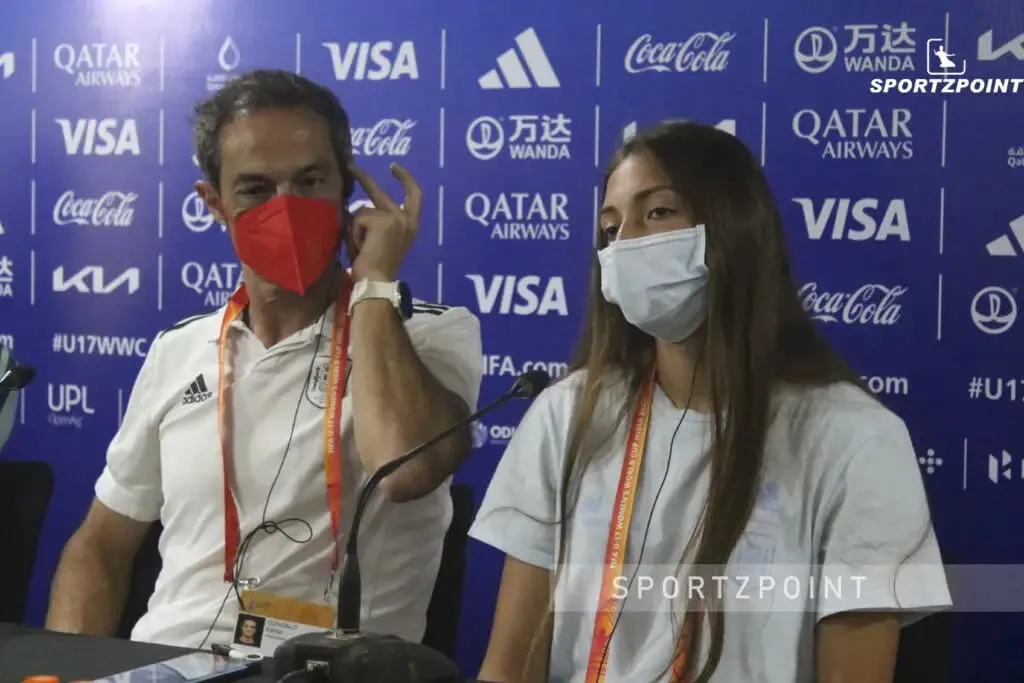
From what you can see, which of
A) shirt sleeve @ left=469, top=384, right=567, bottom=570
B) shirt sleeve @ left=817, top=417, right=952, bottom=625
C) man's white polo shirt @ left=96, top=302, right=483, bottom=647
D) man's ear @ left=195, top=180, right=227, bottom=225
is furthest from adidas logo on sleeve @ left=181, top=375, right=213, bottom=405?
shirt sleeve @ left=817, top=417, right=952, bottom=625

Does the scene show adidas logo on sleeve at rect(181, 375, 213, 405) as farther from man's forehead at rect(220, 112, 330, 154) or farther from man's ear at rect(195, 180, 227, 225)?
man's forehead at rect(220, 112, 330, 154)

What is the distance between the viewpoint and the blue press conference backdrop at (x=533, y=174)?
2.39 m

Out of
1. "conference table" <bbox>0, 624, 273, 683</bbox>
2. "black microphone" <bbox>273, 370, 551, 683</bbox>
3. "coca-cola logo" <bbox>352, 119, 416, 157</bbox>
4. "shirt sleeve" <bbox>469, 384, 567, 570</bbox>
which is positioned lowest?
"conference table" <bbox>0, 624, 273, 683</bbox>

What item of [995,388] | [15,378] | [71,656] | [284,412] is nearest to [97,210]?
[284,412]

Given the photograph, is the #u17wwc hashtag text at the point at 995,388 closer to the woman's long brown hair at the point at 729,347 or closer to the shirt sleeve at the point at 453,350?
the woman's long brown hair at the point at 729,347

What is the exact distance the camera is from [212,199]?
7.62 ft

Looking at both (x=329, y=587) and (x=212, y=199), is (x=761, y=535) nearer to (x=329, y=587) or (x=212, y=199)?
(x=329, y=587)

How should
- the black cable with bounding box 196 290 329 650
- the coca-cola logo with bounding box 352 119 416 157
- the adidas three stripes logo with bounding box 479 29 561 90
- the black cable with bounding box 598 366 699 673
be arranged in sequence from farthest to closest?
1. the coca-cola logo with bounding box 352 119 416 157
2. the adidas three stripes logo with bounding box 479 29 561 90
3. the black cable with bounding box 196 290 329 650
4. the black cable with bounding box 598 366 699 673

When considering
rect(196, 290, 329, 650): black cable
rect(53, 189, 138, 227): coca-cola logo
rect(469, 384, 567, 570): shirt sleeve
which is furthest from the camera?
rect(53, 189, 138, 227): coca-cola logo

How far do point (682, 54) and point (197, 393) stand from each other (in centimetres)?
118

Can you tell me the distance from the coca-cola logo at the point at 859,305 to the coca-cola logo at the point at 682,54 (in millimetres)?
494

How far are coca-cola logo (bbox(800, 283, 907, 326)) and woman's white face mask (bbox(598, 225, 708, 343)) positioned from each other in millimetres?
688

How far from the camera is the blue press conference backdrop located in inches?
94.2

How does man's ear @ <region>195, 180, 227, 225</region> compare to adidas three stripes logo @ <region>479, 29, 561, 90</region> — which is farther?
adidas three stripes logo @ <region>479, 29, 561, 90</region>
